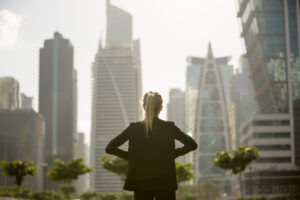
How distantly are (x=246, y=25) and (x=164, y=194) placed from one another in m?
151

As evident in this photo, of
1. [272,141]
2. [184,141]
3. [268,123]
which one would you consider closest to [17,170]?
[184,141]

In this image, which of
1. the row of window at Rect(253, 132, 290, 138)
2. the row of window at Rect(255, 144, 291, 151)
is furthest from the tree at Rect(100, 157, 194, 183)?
the row of window at Rect(253, 132, 290, 138)

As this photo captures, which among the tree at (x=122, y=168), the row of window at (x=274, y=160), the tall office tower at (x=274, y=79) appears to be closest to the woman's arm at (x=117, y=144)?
the tree at (x=122, y=168)

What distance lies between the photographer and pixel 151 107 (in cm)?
545

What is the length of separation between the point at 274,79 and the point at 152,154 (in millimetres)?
134325

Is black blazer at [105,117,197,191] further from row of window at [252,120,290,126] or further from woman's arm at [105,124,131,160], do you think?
row of window at [252,120,290,126]

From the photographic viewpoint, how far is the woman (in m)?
5.16

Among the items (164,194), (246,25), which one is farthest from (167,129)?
(246,25)

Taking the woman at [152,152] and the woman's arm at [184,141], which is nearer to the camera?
the woman at [152,152]

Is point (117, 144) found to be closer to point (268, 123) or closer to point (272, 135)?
point (272, 135)

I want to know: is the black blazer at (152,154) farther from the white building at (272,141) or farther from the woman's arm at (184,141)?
the white building at (272,141)

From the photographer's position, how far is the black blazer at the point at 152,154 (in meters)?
5.20

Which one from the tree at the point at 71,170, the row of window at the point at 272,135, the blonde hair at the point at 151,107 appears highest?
the row of window at the point at 272,135

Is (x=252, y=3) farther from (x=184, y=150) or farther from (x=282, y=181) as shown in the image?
(x=184, y=150)
